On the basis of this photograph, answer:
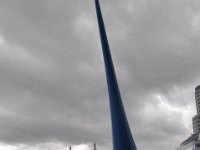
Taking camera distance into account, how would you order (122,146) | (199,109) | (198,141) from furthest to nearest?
(199,109), (198,141), (122,146)

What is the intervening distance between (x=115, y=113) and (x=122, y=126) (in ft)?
3.09

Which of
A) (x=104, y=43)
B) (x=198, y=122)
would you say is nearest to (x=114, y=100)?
(x=104, y=43)

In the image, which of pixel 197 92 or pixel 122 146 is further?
pixel 197 92

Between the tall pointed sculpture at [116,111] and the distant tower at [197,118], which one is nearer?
the tall pointed sculpture at [116,111]

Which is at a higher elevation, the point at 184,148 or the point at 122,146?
the point at 184,148

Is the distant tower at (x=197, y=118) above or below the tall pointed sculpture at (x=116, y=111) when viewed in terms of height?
above

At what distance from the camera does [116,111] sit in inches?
778

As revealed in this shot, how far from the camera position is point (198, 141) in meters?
90.8

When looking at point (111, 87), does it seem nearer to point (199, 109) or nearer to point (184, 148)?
point (184, 148)

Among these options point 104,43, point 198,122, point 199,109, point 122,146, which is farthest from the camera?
point 199,109

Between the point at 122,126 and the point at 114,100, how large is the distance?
1745 millimetres

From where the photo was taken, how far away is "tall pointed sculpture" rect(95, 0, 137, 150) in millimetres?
19391

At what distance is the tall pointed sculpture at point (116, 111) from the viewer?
63.6 feet

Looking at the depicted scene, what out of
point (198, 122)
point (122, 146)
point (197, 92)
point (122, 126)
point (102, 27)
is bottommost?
point (122, 146)
